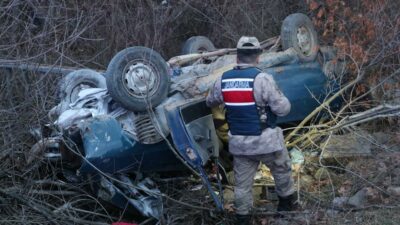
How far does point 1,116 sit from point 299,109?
3.26 m

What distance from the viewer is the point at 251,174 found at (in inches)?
220

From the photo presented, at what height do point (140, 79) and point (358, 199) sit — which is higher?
point (140, 79)

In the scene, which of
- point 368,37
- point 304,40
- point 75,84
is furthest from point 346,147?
point 75,84

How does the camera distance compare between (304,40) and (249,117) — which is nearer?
(249,117)

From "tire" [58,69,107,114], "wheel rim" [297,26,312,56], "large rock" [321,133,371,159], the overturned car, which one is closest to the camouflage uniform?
the overturned car

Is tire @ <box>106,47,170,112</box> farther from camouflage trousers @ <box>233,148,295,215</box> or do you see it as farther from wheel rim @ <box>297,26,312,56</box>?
wheel rim @ <box>297,26,312,56</box>

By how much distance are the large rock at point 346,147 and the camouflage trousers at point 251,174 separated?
3.02 ft

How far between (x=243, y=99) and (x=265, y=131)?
1.10ft

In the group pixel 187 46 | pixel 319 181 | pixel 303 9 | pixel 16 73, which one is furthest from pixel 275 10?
pixel 16 73

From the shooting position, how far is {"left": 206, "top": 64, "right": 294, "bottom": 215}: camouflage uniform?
5.36 metres

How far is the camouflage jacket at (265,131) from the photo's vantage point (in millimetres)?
5344

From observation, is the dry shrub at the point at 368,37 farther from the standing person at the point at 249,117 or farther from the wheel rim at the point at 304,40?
the standing person at the point at 249,117

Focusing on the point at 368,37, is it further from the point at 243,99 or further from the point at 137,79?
the point at 137,79

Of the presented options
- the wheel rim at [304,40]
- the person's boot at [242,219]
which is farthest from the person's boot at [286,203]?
the wheel rim at [304,40]
